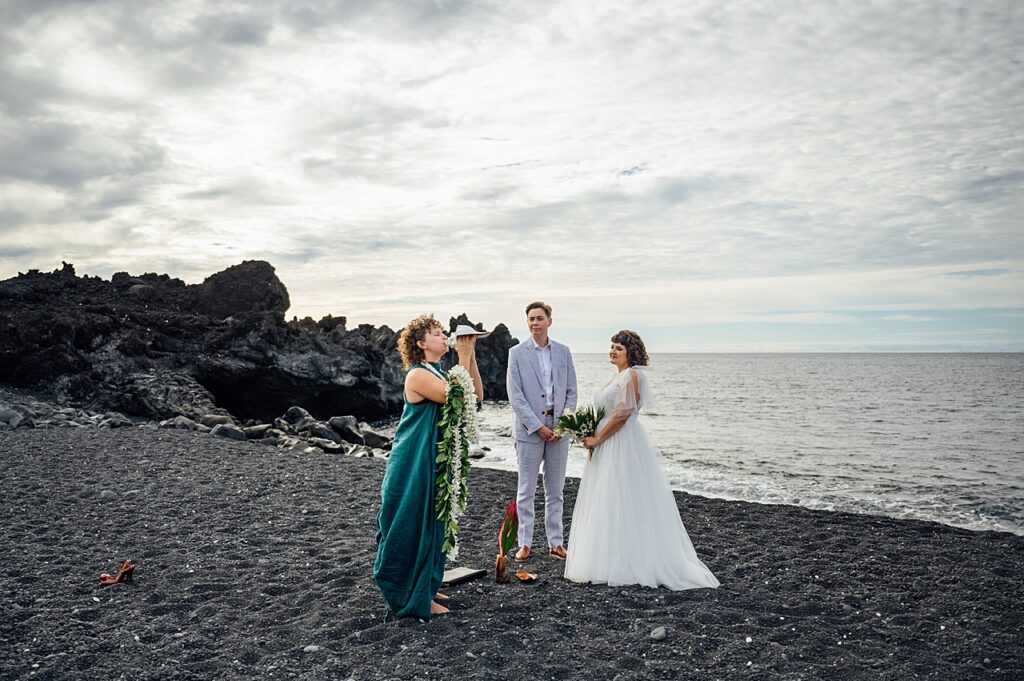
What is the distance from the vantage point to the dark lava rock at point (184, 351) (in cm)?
2364

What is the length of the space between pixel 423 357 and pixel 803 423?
2969cm

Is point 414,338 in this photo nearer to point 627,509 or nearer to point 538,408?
point 538,408

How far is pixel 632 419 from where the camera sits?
6.89 m

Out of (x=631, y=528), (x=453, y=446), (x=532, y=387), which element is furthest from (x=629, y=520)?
(x=453, y=446)

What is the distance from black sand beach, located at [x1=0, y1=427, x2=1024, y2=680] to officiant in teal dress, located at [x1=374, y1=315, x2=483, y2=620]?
0.91 ft

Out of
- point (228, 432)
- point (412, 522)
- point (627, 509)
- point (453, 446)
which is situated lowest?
point (228, 432)

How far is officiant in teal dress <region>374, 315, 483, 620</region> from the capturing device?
548cm

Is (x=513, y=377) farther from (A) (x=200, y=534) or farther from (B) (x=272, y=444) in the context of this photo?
(B) (x=272, y=444)

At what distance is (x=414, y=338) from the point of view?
5.61m

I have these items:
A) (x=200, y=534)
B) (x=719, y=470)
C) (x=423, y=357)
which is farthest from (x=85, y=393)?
(x=423, y=357)

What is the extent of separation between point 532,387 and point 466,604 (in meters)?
2.36

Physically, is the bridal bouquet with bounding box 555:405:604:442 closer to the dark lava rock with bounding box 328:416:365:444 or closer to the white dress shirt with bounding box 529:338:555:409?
the white dress shirt with bounding box 529:338:555:409

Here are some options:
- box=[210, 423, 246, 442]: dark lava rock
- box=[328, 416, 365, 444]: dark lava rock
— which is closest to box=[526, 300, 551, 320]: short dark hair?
box=[210, 423, 246, 442]: dark lava rock

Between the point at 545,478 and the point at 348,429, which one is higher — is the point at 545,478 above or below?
above
